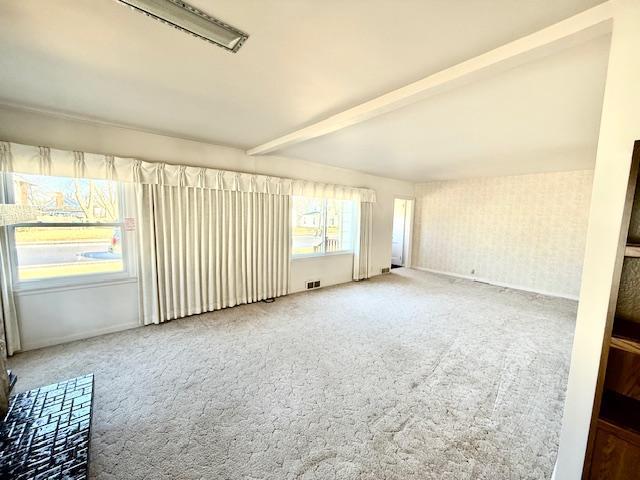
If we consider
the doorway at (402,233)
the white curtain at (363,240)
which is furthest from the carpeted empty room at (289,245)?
the doorway at (402,233)

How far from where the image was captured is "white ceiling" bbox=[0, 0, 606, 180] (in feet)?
3.89

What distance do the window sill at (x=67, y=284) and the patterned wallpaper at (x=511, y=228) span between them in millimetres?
6166

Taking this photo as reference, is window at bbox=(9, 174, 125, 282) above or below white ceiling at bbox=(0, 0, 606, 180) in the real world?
below

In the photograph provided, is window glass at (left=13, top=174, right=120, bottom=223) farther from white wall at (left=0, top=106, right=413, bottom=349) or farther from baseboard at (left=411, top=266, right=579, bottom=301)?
baseboard at (left=411, top=266, right=579, bottom=301)

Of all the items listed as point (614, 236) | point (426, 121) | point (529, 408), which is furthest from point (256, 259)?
point (614, 236)

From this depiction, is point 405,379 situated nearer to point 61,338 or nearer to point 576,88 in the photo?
point 576,88

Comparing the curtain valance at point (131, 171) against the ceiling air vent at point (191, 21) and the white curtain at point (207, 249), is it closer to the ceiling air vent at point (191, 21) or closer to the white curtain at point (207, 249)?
the white curtain at point (207, 249)

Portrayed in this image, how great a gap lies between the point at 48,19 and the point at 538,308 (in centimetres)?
594

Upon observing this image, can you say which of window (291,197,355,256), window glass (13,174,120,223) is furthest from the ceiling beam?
window glass (13,174,120,223)

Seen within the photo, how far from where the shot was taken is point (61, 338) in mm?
2678

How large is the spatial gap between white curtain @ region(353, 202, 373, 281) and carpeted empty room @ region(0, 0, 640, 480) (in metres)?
0.82

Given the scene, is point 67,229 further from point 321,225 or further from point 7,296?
point 321,225

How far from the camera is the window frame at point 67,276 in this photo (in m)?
2.42

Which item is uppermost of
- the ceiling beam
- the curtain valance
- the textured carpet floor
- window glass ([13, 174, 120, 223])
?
the ceiling beam
